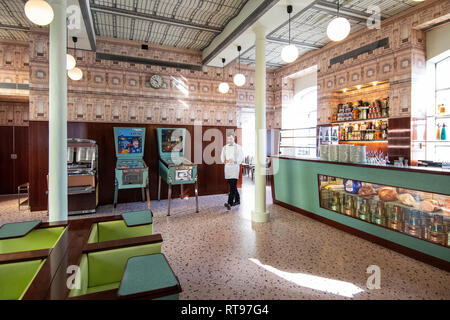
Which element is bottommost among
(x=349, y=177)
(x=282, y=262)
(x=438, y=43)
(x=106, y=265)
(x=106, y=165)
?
(x=282, y=262)

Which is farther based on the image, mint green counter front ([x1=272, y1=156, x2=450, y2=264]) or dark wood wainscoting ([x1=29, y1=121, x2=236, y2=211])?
dark wood wainscoting ([x1=29, y1=121, x2=236, y2=211])

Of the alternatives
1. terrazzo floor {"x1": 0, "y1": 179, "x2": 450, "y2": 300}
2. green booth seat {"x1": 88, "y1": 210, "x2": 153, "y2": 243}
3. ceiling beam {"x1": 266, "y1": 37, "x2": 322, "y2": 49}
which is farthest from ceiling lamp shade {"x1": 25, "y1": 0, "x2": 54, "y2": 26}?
ceiling beam {"x1": 266, "y1": 37, "x2": 322, "y2": 49}

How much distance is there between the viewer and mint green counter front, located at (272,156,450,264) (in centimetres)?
303

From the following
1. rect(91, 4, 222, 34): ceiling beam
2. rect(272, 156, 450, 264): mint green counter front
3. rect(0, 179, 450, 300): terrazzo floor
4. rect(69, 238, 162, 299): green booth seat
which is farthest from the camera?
rect(91, 4, 222, 34): ceiling beam

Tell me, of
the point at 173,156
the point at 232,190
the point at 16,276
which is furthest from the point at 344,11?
the point at 16,276

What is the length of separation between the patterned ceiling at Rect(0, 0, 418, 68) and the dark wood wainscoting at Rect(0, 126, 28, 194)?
108 inches

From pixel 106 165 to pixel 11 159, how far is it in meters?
3.80

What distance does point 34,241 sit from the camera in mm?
2184

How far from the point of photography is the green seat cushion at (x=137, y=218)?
230cm

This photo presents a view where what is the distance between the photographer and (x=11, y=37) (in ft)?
20.8

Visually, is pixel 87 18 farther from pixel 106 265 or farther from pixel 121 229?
pixel 106 265

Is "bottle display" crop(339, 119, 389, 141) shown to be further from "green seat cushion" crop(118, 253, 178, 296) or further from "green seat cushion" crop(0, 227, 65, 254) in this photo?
"green seat cushion" crop(0, 227, 65, 254)

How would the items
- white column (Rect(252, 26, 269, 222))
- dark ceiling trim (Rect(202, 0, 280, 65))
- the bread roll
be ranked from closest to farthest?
the bread roll → dark ceiling trim (Rect(202, 0, 280, 65)) → white column (Rect(252, 26, 269, 222))

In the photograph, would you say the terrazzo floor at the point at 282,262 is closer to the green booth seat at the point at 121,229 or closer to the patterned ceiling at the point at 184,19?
the green booth seat at the point at 121,229
